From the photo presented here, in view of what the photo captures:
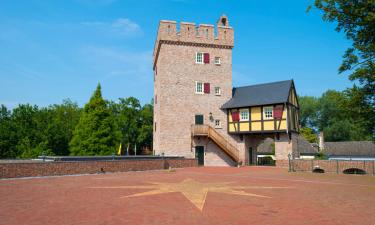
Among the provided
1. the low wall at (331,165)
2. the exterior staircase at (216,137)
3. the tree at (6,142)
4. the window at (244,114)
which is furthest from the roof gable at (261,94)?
the tree at (6,142)

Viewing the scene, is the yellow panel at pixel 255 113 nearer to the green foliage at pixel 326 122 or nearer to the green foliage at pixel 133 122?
the green foliage at pixel 326 122

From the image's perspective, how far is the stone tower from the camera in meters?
33.3

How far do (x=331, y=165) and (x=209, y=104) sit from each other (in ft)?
46.0

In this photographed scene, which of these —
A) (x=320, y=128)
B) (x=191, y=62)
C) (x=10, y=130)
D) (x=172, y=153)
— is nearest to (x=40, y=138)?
(x=10, y=130)

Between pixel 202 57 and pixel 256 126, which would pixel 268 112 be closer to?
pixel 256 126

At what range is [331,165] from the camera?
25719 millimetres

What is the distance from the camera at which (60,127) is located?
4703 centimetres

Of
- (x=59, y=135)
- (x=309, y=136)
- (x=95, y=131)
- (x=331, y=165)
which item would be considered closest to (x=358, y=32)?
(x=331, y=165)

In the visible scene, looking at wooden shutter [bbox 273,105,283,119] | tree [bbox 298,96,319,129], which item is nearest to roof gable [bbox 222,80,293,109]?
wooden shutter [bbox 273,105,283,119]

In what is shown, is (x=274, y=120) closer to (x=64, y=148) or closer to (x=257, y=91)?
(x=257, y=91)

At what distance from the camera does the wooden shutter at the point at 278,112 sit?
30.9m

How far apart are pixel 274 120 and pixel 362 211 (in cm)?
2203

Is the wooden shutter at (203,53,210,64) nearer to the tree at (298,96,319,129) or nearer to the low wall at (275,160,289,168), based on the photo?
the low wall at (275,160,289,168)

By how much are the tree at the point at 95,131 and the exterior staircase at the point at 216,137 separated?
12.1 metres
